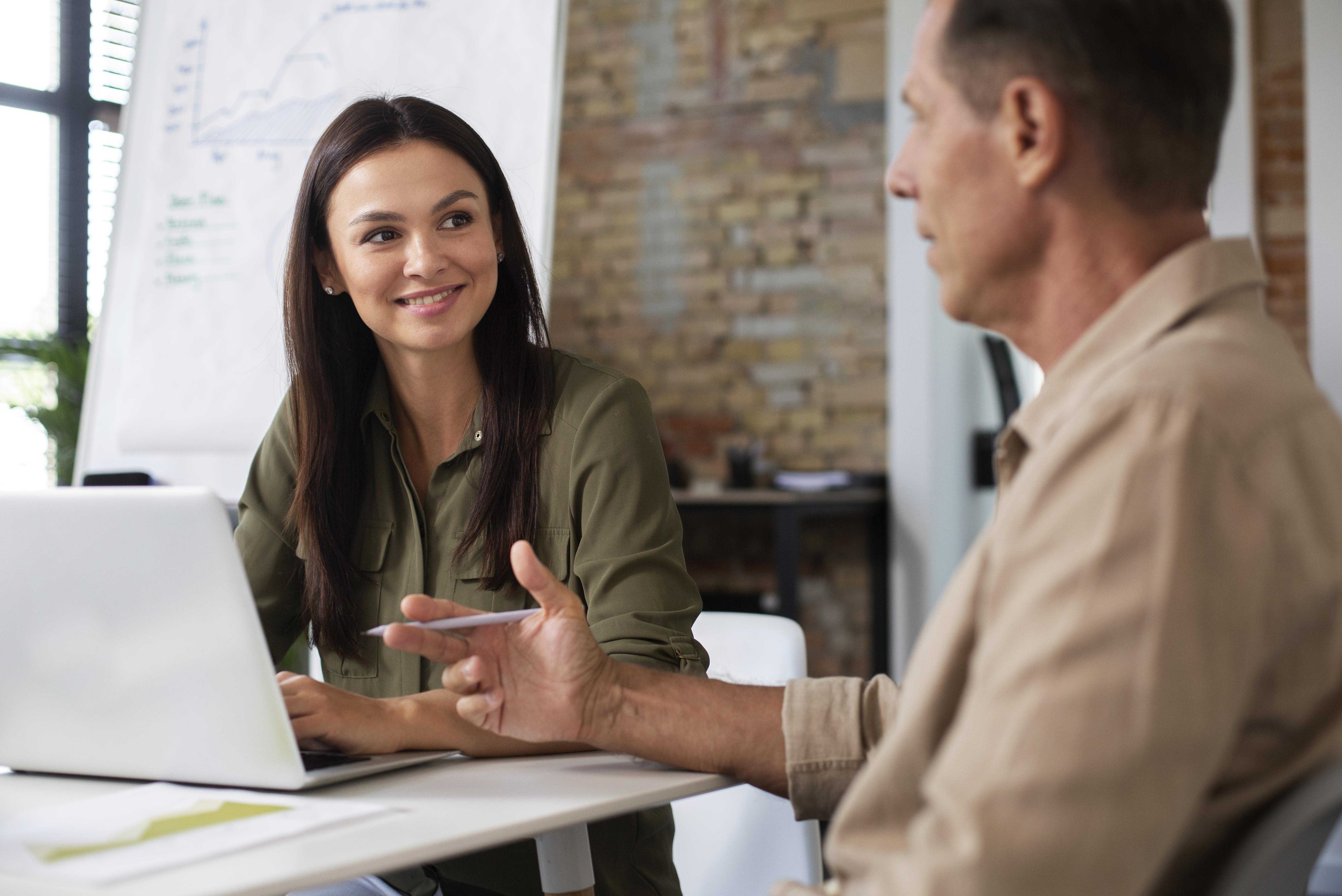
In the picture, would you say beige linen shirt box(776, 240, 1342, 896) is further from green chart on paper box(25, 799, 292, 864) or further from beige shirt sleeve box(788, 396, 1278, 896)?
green chart on paper box(25, 799, 292, 864)

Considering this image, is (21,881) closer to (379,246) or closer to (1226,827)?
(1226,827)

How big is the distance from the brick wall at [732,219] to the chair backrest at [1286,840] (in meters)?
3.87

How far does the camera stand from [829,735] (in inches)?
40.8

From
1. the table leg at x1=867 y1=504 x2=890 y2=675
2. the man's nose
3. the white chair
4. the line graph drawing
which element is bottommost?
the table leg at x1=867 y1=504 x2=890 y2=675

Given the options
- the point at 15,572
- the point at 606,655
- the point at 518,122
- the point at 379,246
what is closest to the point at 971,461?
the point at 518,122

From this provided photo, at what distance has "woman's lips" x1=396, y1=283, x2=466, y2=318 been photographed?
1.49 meters

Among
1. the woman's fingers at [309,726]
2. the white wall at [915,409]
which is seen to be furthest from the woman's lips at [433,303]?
the white wall at [915,409]

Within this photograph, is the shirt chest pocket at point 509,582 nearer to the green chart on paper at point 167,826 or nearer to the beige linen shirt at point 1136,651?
the green chart on paper at point 167,826

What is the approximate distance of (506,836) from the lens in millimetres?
823

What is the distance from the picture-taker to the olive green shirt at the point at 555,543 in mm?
1255

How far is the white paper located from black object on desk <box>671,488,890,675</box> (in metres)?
2.70

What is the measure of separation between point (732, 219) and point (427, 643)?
12.6 feet

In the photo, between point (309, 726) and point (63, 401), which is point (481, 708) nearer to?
point (309, 726)

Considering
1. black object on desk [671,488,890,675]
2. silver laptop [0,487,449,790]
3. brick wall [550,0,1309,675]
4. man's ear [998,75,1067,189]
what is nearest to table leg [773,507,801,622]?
black object on desk [671,488,890,675]
